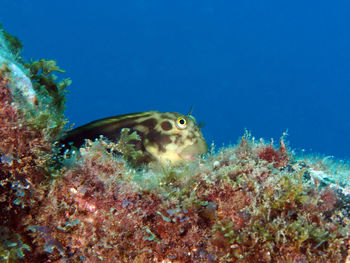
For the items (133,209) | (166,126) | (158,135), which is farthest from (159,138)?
(133,209)

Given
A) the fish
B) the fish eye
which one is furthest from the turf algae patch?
the fish eye

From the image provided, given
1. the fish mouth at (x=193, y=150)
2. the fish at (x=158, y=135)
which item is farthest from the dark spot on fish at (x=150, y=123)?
the fish mouth at (x=193, y=150)

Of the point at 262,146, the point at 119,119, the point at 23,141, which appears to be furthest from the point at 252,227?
the point at 119,119

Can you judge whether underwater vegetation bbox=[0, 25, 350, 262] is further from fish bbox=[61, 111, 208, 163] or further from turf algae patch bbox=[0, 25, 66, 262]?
fish bbox=[61, 111, 208, 163]

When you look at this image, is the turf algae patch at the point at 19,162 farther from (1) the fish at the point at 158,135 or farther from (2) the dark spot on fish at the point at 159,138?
(2) the dark spot on fish at the point at 159,138

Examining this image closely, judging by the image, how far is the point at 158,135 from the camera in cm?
440

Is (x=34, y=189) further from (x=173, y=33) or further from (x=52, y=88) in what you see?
(x=173, y=33)

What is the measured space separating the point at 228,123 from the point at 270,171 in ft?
408

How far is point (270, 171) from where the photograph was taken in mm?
2818

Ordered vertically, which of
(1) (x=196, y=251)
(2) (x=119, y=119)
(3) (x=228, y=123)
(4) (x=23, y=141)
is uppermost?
(3) (x=228, y=123)

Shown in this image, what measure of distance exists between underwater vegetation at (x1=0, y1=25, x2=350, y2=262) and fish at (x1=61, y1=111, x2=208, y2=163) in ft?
4.88

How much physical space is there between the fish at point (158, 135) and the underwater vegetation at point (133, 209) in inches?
58.6

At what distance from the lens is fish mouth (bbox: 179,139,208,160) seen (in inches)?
168

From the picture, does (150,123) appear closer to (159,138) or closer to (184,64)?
(159,138)
